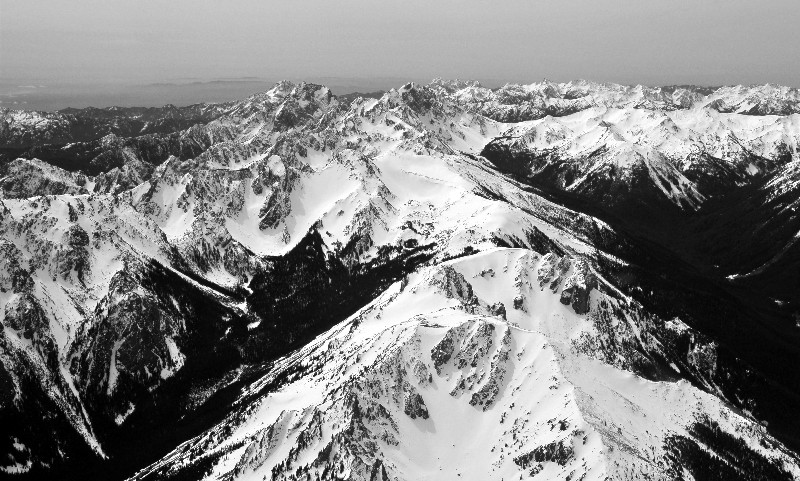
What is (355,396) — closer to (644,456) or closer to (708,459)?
(644,456)

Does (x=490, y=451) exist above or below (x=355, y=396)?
below

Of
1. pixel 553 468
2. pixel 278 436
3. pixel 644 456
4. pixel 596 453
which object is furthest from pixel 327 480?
pixel 644 456

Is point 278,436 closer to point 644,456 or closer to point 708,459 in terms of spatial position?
point 644,456

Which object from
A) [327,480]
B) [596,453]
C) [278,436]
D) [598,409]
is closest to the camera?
[596,453]

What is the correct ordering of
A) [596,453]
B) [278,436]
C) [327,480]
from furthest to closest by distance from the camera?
[278,436] < [327,480] < [596,453]

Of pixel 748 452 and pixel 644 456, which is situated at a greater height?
pixel 644 456

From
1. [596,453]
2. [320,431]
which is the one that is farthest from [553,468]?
[320,431]

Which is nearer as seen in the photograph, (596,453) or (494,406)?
(596,453)

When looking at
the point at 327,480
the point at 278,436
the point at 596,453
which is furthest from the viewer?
the point at 278,436

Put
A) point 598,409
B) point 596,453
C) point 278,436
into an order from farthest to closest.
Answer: point 278,436 → point 598,409 → point 596,453
